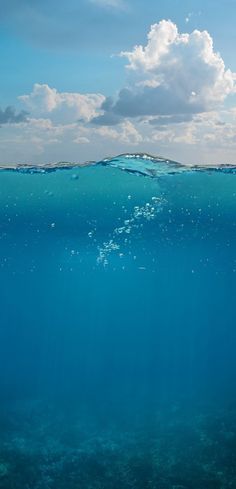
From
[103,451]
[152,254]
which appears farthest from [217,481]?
[152,254]

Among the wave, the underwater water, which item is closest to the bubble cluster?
the underwater water

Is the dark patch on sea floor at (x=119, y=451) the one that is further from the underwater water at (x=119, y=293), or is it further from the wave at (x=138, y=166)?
the wave at (x=138, y=166)

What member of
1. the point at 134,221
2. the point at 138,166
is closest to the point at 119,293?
the point at 134,221

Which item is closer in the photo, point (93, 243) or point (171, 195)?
point (171, 195)

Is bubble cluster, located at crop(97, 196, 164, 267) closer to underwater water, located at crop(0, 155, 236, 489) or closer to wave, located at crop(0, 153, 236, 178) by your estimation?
underwater water, located at crop(0, 155, 236, 489)

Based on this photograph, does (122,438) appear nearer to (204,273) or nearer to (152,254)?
(152,254)
